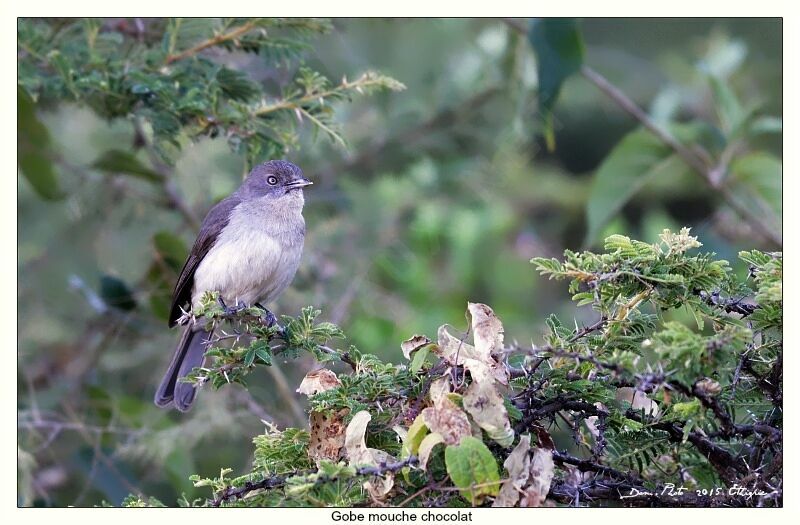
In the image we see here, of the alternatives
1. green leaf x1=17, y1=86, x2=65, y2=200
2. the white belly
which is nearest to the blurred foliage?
the white belly

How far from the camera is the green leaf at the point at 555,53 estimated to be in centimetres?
473

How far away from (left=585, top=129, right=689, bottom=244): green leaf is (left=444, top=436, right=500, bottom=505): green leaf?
2671 millimetres

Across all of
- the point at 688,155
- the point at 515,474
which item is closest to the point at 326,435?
the point at 515,474

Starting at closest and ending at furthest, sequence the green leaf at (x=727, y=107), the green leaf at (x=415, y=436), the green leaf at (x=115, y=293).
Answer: the green leaf at (x=415, y=436) < the green leaf at (x=727, y=107) < the green leaf at (x=115, y=293)

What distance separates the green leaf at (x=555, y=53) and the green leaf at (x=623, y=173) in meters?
0.38

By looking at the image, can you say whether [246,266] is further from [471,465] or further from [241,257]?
[471,465]

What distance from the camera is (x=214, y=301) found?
12.0ft

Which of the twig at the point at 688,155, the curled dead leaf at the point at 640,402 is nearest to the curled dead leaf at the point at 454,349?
the curled dead leaf at the point at 640,402

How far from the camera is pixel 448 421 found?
2.36 metres

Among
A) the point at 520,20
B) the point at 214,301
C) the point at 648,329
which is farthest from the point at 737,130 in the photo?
the point at 214,301

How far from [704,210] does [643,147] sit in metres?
3.19

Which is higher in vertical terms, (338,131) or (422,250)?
(422,250)

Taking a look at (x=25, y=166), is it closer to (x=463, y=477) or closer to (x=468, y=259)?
(x=468, y=259)

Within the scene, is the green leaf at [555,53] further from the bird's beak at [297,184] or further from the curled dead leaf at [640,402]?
the curled dead leaf at [640,402]
